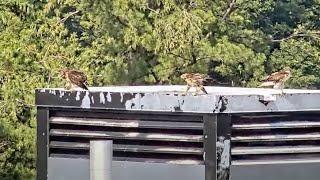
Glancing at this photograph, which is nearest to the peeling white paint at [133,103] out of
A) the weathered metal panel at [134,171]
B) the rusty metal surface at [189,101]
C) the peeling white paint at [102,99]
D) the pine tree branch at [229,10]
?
the rusty metal surface at [189,101]

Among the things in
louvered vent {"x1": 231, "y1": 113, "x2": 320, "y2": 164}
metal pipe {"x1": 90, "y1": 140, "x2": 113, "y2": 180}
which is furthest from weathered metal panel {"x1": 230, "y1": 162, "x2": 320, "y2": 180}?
metal pipe {"x1": 90, "y1": 140, "x2": 113, "y2": 180}

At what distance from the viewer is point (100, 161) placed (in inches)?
82.8

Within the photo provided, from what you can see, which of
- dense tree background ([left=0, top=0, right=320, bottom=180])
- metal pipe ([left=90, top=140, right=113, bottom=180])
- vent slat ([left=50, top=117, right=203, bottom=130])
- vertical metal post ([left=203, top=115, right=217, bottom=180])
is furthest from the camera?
dense tree background ([left=0, top=0, right=320, bottom=180])

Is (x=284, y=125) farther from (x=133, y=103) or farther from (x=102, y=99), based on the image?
(x=102, y=99)

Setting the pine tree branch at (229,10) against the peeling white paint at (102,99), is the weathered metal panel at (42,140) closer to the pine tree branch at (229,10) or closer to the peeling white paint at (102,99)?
the peeling white paint at (102,99)

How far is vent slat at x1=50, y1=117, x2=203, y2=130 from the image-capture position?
3.15 metres

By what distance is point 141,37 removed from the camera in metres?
11.5

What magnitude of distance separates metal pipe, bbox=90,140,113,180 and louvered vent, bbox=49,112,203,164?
3.25 ft

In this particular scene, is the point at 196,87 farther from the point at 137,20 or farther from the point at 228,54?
the point at 228,54

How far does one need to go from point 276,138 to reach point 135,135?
0.59 meters

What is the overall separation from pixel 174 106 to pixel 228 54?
9.41 meters

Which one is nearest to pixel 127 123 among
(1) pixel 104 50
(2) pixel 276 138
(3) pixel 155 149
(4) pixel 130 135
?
(4) pixel 130 135

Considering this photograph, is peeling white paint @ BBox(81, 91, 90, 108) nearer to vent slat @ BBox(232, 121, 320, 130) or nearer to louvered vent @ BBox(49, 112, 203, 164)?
louvered vent @ BBox(49, 112, 203, 164)

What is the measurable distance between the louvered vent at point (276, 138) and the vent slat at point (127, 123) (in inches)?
7.4
